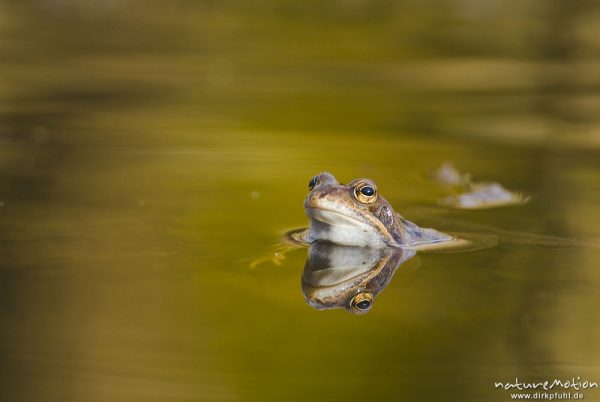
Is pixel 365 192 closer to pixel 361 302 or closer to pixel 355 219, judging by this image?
pixel 355 219

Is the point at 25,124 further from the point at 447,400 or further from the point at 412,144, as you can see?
the point at 447,400

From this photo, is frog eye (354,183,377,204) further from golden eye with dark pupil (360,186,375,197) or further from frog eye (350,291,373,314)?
frog eye (350,291,373,314)

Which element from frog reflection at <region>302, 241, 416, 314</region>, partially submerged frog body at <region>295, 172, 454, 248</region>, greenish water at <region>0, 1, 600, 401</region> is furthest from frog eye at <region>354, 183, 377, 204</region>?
greenish water at <region>0, 1, 600, 401</region>

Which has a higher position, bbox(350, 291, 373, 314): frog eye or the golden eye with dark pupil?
the golden eye with dark pupil

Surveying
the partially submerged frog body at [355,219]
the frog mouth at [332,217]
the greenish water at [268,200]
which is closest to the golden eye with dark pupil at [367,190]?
the partially submerged frog body at [355,219]

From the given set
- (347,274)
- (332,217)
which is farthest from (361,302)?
(332,217)
